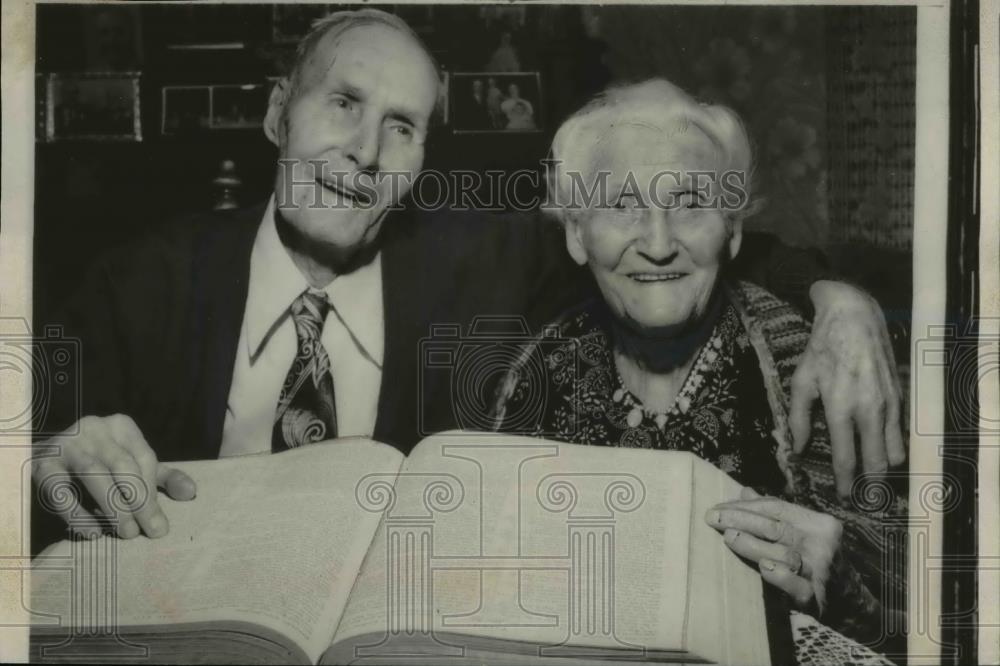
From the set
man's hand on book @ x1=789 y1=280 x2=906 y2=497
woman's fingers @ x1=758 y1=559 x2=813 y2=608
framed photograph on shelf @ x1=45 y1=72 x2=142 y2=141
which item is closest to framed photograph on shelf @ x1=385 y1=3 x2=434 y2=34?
framed photograph on shelf @ x1=45 y1=72 x2=142 y2=141

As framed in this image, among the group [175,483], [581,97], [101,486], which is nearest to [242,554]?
[175,483]

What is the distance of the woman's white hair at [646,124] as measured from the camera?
5.32 feet

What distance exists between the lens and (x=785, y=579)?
157 cm

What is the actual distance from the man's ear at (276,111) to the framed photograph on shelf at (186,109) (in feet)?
0.31

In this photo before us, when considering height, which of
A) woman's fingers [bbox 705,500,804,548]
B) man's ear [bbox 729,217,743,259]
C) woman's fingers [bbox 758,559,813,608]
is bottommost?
woman's fingers [bbox 758,559,813,608]

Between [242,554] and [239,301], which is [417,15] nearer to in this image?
[239,301]

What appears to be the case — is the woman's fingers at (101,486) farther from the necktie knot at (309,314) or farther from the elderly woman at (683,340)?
the elderly woman at (683,340)

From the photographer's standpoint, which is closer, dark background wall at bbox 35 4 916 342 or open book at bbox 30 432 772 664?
open book at bbox 30 432 772 664

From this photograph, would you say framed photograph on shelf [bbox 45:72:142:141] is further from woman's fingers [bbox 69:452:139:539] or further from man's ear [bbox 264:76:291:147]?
woman's fingers [bbox 69:452:139:539]

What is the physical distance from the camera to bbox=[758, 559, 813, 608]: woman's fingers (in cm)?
157

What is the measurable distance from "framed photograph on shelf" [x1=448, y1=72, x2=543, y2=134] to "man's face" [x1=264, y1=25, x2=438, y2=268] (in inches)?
2.0

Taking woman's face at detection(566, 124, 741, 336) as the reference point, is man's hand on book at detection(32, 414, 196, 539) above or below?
below

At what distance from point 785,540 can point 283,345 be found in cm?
84

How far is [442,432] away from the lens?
1.64m
